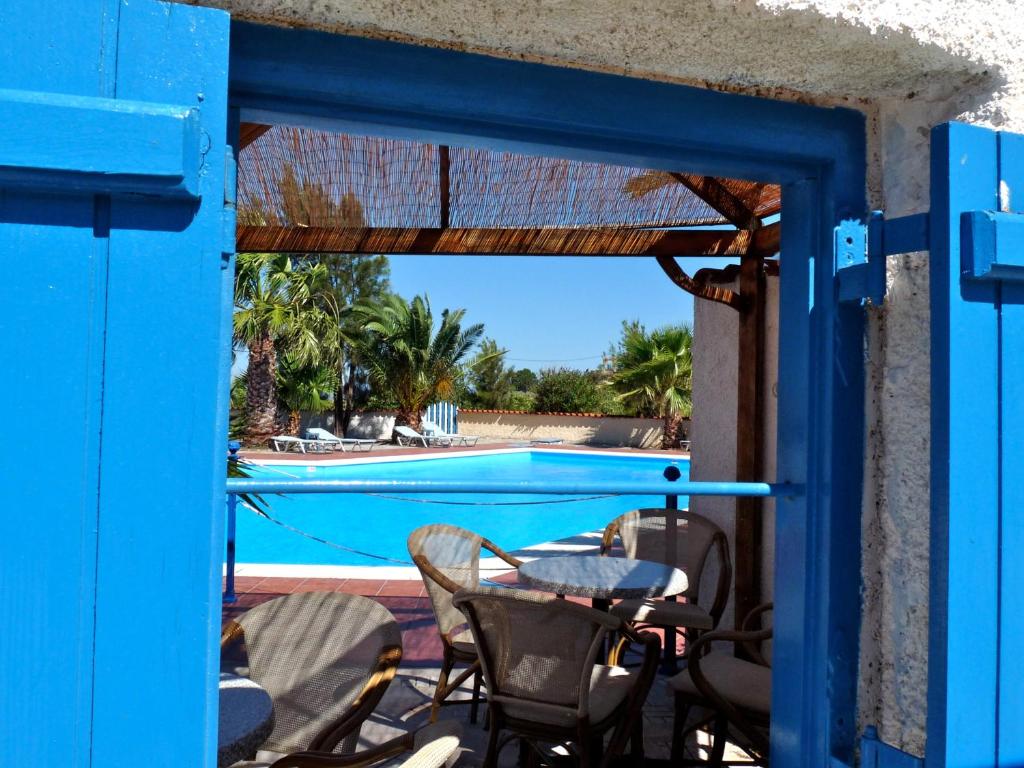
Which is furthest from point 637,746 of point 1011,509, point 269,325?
point 269,325

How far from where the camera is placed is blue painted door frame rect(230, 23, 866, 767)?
1329 mm

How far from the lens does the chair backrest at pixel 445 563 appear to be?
3.55m

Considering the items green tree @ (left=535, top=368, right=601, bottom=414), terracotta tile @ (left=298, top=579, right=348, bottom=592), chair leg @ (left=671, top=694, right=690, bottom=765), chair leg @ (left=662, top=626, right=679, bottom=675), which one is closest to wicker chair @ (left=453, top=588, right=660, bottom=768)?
chair leg @ (left=671, top=694, right=690, bottom=765)

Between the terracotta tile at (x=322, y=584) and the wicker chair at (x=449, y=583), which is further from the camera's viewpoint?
the terracotta tile at (x=322, y=584)

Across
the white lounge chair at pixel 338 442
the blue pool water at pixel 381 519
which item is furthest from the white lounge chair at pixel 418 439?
the blue pool water at pixel 381 519

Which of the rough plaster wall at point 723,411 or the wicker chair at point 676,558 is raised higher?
the rough plaster wall at point 723,411

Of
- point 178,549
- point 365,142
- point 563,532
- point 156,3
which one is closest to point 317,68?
point 156,3

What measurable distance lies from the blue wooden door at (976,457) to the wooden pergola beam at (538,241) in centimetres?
273

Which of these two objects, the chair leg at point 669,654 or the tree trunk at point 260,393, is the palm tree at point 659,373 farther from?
the chair leg at point 669,654

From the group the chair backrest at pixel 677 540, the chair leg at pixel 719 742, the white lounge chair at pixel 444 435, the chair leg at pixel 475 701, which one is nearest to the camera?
the chair leg at pixel 719 742

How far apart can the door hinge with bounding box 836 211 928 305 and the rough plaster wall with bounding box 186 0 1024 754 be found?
0.27 ft

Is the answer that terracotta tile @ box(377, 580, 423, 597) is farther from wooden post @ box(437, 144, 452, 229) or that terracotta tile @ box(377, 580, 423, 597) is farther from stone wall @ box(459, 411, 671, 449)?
stone wall @ box(459, 411, 671, 449)

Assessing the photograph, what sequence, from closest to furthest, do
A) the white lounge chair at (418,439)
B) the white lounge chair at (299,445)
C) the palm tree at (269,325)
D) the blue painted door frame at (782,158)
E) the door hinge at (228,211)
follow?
the door hinge at (228,211) → the blue painted door frame at (782,158) → the white lounge chair at (299,445) → the palm tree at (269,325) → the white lounge chair at (418,439)

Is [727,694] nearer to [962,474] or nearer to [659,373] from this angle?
[962,474]
